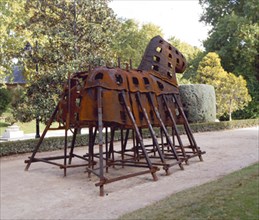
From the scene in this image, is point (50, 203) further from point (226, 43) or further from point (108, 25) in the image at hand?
point (226, 43)

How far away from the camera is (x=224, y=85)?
25531 millimetres

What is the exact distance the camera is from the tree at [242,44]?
92.6 feet

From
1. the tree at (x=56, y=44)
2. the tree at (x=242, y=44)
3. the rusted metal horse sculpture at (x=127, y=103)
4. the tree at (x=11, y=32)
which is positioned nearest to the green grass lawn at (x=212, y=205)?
the rusted metal horse sculpture at (x=127, y=103)

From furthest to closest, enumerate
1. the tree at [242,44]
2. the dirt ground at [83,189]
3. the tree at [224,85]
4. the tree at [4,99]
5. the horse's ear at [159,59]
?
the tree at [4,99] < the tree at [242,44] < the tree at [224,85] < the horse's ear at [159,59] < the dirt ground at [83,189]

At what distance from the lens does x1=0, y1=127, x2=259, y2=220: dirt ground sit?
234 inches

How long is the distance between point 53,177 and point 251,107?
961 inches

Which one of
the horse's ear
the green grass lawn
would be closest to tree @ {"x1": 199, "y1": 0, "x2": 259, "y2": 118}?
the horse's ear

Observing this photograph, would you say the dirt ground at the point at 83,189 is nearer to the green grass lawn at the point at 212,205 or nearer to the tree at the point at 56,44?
the green grass lawn at the point at 212,205

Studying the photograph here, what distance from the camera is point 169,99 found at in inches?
396

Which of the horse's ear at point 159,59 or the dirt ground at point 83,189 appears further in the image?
the horse's ear at point 159,59

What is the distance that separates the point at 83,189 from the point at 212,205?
3602 millimetres

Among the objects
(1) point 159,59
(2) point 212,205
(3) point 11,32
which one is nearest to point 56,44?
(3) point 11,32

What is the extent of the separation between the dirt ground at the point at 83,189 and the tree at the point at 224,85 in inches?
575

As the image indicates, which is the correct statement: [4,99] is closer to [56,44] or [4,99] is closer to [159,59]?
[56,44]
